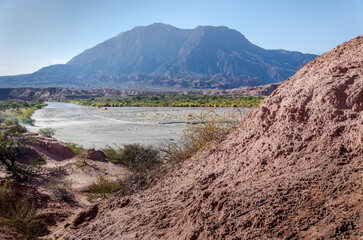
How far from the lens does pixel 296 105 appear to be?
349 centimetres

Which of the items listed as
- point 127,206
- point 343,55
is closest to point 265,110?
point 343,55

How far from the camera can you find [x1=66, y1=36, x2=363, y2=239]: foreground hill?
2.34 meters

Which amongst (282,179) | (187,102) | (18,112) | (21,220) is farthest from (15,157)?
(187,102)

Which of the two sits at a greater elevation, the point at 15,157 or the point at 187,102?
the point at 187,102

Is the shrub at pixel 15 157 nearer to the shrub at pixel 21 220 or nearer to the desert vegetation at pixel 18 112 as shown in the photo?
the shrub at pixel 21 220

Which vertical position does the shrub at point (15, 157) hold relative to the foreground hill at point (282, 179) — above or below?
below

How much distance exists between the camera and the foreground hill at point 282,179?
7.69ft

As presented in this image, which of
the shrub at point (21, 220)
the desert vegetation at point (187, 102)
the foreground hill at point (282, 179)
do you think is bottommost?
the shrub at point (21, 220)

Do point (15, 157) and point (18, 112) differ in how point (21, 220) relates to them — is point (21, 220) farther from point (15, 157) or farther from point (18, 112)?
point (18, 112)

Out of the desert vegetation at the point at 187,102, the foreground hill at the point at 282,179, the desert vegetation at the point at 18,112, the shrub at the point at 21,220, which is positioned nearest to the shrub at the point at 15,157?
the shrub at the point at 21,220

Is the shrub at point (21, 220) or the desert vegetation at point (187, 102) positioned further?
the desert vegetation at point (187, 102)

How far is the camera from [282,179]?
2.82 meters

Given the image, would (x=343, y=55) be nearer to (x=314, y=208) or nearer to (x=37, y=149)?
(x=314, y=208)

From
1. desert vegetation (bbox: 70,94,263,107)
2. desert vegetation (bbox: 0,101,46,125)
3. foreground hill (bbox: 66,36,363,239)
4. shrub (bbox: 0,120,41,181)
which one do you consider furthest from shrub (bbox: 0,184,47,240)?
desert vegetation (bbox: 70,94,263,107)
